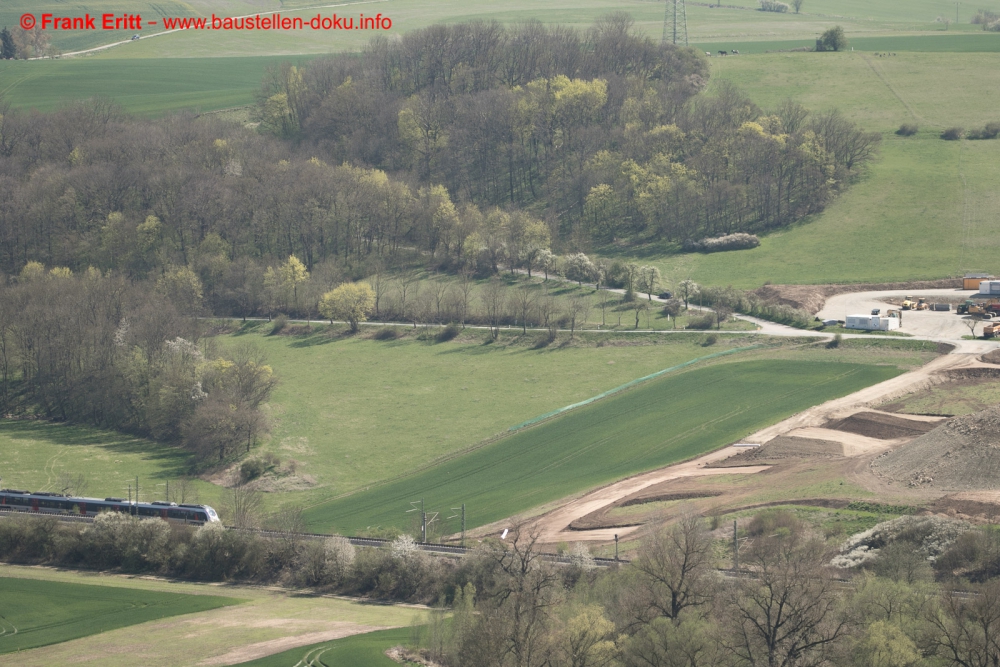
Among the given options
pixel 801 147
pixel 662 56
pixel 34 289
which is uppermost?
pixel 662 56

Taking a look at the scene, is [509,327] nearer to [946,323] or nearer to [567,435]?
[567,435]

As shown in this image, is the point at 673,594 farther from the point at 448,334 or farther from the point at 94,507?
the point at 448,334

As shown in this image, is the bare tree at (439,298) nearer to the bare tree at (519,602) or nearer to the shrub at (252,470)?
the shrub at (252,470)

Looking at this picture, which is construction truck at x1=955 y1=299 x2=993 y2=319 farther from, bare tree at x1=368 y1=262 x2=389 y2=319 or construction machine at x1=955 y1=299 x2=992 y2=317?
bare tree at x1=368 y1=262 x2=389 y2=319

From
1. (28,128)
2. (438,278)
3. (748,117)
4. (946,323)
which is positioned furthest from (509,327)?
(28,128)

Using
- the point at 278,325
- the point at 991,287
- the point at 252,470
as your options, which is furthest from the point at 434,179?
the point at 252,470

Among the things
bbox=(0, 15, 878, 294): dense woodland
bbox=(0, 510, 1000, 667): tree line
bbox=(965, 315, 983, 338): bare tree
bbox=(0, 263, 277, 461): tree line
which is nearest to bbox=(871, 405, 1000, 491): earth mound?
bbox=(0, 510, 1000, 667): tree line
